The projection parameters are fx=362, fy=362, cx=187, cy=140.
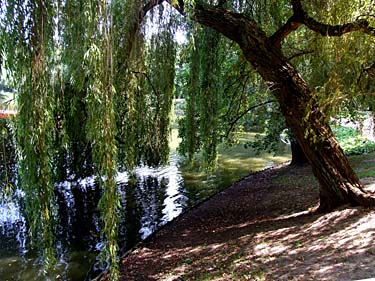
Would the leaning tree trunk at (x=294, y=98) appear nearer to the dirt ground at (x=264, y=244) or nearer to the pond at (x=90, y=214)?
the dirt ground at (x=264, y=244)

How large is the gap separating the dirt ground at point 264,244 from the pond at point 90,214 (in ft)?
2.38

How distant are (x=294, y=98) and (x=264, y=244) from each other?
1640 mm

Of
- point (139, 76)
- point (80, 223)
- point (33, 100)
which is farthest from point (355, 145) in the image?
point (33, 100)

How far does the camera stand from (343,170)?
4.09 metres

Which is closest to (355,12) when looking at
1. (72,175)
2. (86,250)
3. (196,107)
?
(196,107)

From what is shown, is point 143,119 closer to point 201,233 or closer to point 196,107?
point 196,107

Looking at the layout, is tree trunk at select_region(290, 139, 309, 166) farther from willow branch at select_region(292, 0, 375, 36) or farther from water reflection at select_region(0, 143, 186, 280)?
willow branch at select_region(292, 0, 375, 36)

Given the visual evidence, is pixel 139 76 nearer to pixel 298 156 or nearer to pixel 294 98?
pixel 294 98

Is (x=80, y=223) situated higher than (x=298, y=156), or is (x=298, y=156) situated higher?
(x=298, y=156)

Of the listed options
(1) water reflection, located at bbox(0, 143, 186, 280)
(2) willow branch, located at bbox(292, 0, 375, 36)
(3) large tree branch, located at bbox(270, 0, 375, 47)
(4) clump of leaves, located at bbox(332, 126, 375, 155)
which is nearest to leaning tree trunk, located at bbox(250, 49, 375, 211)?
(3) large tree branch, located at bbox(270, 0, 375, 47)

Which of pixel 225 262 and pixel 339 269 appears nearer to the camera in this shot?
pixel 339 269

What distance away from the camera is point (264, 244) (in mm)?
3949

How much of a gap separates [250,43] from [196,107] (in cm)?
105

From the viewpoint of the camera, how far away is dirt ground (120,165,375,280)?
3.13 metres
